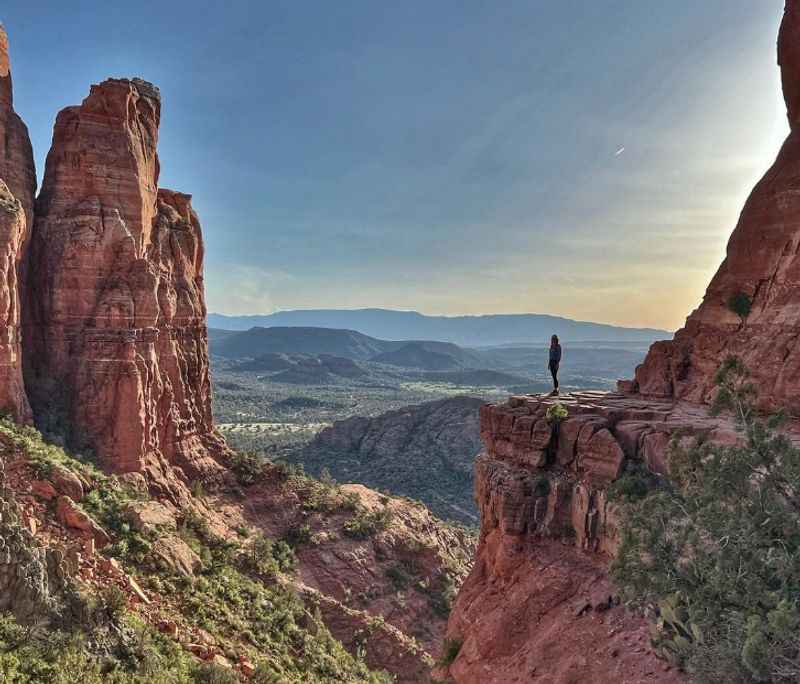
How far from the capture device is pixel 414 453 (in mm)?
74000

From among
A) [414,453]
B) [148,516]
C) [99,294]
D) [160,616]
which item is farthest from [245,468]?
[414,453]

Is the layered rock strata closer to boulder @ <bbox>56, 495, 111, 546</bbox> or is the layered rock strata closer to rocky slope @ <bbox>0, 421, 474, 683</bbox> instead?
rocky slope @ <bbox>0, 421, 474, 683</bbox>

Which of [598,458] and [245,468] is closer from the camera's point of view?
[598,458]

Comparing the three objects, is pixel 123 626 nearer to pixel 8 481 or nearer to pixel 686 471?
pixel 8 481

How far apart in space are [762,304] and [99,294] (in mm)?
28452

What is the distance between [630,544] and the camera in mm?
9109

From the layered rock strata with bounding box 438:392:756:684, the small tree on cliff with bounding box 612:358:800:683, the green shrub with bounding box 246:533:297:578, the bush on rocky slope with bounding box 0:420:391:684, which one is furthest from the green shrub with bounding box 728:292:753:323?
the green shrub with bounding box 246:533:297:578

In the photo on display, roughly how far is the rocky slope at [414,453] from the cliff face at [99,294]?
38575mm

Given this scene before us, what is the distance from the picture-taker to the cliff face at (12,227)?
21.1 meters

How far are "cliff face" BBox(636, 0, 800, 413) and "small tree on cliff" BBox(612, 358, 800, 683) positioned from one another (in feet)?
16.7

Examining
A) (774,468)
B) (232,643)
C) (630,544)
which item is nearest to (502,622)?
(630,544)

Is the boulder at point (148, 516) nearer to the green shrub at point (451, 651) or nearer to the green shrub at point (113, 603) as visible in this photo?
the green shrub at point (113, 603)

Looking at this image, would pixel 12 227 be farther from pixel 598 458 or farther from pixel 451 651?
pixel 598 458

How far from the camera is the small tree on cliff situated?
6836mm
